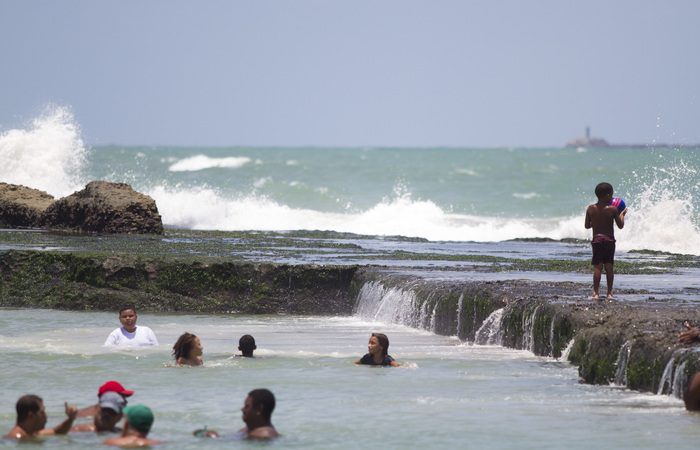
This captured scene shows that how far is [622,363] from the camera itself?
9602 millimetres

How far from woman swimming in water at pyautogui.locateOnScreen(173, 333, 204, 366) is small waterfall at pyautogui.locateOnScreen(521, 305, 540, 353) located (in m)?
3.97

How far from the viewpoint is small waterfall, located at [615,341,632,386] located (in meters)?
9.55

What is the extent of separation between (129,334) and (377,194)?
147 feet

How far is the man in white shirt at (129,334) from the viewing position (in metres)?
Result: 11.5

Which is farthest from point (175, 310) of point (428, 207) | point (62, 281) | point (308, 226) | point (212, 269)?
point (428, 207)

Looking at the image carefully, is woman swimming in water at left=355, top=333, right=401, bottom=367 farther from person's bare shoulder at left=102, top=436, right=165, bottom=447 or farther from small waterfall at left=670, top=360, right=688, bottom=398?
person's bare shoulder at left=102, top=436, right=165, bottom=447

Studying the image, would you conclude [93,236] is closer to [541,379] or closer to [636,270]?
[636,270]

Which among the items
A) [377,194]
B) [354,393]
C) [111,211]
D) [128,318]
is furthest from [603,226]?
[377,194]

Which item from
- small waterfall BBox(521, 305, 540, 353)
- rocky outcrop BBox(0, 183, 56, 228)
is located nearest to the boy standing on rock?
small waterfall BBox(521, 305, 540, 353)

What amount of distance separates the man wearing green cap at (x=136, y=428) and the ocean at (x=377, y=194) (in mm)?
21236

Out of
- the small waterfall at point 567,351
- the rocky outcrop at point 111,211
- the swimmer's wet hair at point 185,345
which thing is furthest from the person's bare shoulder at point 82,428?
the rocky outcrop at point 111,211

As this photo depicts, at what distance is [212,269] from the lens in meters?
16.8

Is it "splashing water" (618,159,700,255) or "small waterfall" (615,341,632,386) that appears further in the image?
"splashing water" (618,159,700,255)

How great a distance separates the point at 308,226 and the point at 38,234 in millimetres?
18545
